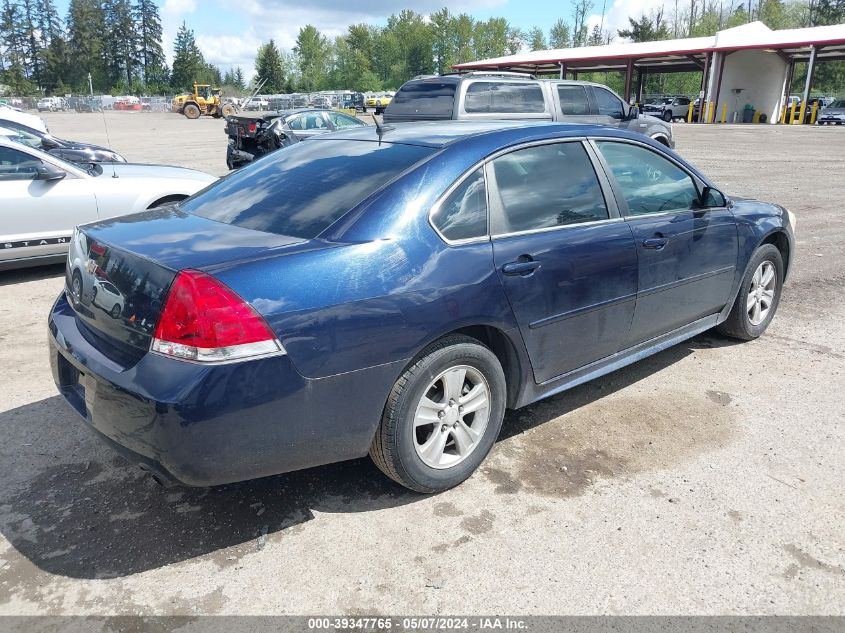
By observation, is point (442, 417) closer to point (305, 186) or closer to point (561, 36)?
point (305, 186)

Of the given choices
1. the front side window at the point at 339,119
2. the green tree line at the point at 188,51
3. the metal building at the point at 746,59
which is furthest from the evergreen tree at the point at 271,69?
the front side window at the point at 339,119

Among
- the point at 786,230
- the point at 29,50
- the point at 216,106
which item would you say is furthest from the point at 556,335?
the point at 29,50

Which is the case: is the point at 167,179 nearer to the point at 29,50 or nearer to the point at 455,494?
the point at 455,494

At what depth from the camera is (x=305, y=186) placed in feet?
10.8

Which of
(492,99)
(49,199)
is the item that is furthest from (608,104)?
(49,199)

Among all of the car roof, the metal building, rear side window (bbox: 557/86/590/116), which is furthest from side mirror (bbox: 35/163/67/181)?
the metal building

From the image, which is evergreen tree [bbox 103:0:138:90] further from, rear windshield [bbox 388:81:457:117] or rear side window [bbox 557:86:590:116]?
rear side window [bbox 557:86:590:116]

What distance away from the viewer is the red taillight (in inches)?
94.6

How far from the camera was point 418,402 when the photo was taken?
288 cm

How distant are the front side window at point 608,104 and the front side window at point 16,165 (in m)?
9.17

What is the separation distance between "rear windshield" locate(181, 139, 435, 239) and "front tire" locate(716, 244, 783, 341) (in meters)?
2.82

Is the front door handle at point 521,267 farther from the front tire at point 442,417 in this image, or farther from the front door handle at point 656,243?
the front door handle at point 656,243

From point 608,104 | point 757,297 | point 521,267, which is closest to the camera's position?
point 521,267

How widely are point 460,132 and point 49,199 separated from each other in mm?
5171
